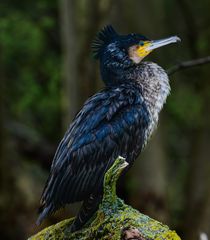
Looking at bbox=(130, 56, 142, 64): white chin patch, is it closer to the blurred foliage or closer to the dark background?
the dark background

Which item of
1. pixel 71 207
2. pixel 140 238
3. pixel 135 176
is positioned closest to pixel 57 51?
pixel 135 176

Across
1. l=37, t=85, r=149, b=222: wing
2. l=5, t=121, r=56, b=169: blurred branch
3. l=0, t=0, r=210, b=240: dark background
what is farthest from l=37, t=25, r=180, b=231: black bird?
l=5, t=121, r=56, b=169: blurred branch

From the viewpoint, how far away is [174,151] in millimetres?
17672

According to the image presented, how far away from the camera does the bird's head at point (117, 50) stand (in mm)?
6082

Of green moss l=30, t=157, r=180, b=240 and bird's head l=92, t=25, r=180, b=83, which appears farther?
bird's head l=92, t=25, r=180, b=83

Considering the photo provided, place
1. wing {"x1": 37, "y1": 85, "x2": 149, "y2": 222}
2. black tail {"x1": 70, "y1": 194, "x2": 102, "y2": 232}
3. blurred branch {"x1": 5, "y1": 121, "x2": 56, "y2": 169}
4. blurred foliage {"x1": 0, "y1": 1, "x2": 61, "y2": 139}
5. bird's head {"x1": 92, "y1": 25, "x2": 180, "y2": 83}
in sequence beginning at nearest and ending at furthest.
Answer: black tail {"x1": 70, "y1": 194, "x2": 102, "y2": 232}, wing {"x1": 37, "y1": 85, "x2": 149, "y2": 222}, bird's head {"x1": 92, "y1": 25, "x2": 180, "y2": 83}, blurred branch {"x1": 5, "y1": 121, "x2": 56, "y2": 169}, blurred foliage {"x1": 0, "y1": 1, "x2": 61, "y2": 139}

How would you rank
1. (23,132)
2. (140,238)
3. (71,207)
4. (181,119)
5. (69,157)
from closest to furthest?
(140,238), (69,157), (71,207), (23,132), (181,119)

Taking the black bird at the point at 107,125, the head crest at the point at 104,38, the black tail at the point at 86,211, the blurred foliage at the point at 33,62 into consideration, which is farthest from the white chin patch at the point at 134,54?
the blurred foliage at the point at 33,62

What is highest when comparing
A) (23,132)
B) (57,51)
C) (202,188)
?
(57,51)

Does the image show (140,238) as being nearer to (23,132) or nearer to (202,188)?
(202,188)

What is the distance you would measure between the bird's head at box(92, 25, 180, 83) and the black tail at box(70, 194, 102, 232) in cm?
113

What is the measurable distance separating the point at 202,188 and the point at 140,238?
392 inches

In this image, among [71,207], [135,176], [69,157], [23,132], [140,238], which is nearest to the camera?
[140,238]

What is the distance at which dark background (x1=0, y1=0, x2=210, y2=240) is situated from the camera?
490 inches
